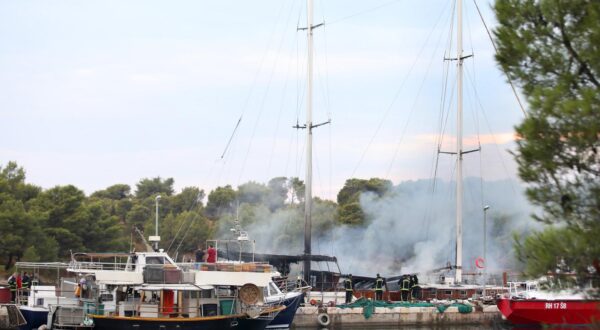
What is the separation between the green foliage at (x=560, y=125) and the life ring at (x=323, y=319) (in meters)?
35.6

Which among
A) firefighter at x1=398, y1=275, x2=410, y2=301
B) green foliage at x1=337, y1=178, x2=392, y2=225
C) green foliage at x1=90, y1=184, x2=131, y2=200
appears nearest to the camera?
firefighter at x1=398, y1=275, x2=410, y2=301

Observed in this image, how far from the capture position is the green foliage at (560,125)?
15977 millimetres

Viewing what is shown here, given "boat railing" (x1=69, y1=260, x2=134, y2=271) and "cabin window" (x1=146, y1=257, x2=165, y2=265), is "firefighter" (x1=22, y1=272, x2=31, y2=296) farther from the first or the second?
"cabin window" (x1=146, y1=257, x2=165, y2=265)

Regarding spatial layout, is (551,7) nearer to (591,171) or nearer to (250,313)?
(591,171)

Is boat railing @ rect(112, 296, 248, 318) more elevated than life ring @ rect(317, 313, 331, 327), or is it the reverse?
boat railing @ rect(112, 296, 248, 318)

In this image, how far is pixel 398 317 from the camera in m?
54.2

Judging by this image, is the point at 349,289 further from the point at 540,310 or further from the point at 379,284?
the point at 540,310

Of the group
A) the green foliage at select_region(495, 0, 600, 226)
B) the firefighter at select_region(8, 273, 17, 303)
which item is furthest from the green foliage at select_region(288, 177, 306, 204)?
the green foliage at select_region(495, 0, 600, 226)

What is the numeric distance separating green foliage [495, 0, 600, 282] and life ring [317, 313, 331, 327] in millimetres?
35562

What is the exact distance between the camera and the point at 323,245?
9256 centimetres

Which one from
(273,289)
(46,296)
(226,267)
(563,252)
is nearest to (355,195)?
(273,289)

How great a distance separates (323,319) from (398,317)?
5.05 metres

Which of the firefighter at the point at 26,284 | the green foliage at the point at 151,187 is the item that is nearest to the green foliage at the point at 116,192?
the green foliage at the point at 151,187

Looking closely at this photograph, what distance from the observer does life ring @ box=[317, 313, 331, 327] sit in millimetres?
51906
